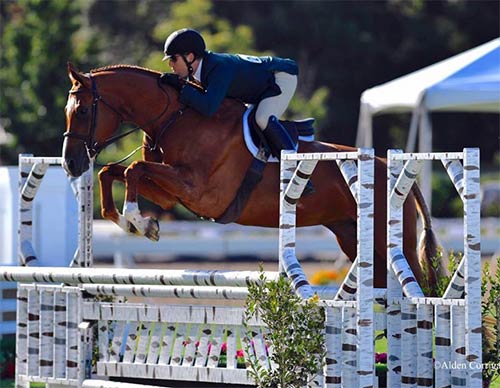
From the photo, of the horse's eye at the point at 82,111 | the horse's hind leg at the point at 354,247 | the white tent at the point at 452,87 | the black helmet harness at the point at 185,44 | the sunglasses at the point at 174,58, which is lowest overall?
the horse's hind leg at the point at 354,247

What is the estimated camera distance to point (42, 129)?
21.5 metres

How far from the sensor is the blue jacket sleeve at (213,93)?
6.42 m

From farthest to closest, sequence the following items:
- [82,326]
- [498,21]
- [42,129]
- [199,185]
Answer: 1. [498,21]
2. [42,129]
3. [199,185]
4. [82,326]

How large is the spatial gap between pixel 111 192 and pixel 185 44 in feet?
2.96

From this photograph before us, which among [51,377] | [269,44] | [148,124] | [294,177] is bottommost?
[51,377]

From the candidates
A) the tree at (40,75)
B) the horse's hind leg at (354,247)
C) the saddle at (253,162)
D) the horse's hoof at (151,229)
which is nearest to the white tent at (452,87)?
the horse's hind leg at (354,247)

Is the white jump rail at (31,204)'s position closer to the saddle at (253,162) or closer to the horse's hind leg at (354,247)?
the saddle at (253,162)

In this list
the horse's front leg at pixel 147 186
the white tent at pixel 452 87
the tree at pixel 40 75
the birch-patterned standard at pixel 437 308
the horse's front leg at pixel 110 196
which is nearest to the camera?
the birch-patterned standard at pixel 437 308

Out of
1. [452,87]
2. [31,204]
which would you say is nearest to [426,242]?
[31,204]

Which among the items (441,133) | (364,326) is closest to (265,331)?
(364,326)

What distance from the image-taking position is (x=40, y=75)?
21.9 m

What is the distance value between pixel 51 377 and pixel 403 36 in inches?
1190

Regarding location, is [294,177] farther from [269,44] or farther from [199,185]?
[269,44]

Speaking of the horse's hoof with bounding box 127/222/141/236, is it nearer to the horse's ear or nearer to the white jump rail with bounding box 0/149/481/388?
the white jump rail with bounding box 0/149/481/388
